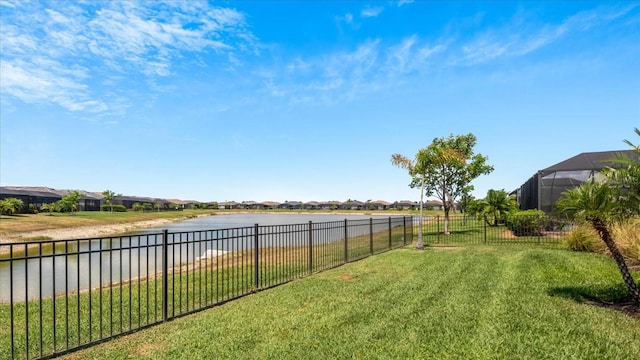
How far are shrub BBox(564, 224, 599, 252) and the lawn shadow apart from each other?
22.2 feet

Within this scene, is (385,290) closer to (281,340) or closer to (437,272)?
(437,272)

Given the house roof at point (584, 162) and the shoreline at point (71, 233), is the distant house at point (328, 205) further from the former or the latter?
the house roof at point (584, 162)

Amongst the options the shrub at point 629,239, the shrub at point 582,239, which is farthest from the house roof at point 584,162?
the shrub at point 629,239

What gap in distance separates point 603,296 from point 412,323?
429cm

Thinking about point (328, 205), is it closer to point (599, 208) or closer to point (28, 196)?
point (28, 196)

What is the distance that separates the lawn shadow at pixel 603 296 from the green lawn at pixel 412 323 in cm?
3

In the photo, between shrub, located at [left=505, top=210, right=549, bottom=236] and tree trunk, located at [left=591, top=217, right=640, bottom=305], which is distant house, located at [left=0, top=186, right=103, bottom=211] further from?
tree trunk, located at [left=591, top=217, right=640, bottom=305]

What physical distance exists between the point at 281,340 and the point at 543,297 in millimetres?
5094

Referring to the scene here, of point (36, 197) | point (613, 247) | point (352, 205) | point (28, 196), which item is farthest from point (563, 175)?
point (352, 205)

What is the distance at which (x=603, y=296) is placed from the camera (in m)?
7.61

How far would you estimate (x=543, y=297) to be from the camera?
746cm

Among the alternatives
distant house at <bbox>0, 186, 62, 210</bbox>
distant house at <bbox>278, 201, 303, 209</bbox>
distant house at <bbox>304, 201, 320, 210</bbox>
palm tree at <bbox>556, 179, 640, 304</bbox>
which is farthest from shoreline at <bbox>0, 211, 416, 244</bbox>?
distant house at <bbox>278, 201, 303, 209</bbox>

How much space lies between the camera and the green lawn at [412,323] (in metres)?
4.96

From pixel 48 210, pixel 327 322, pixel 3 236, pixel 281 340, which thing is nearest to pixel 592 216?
pixel 327 322
